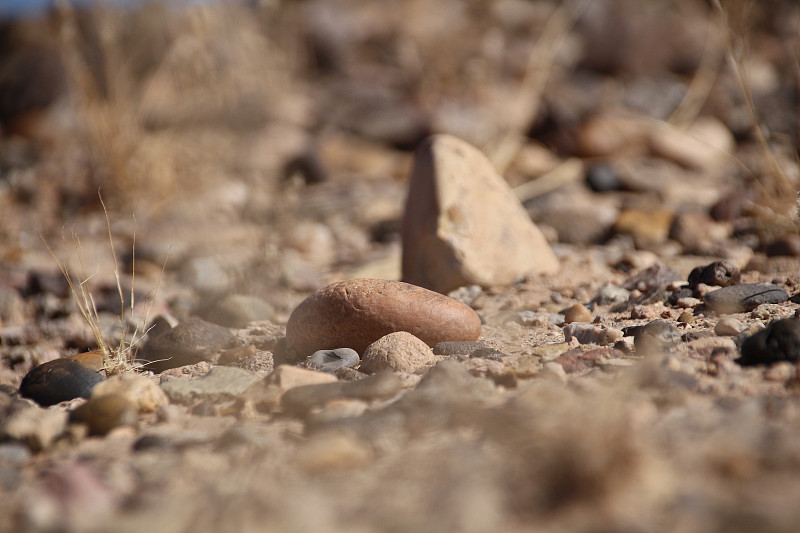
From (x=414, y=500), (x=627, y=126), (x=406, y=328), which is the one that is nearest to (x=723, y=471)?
(x=414, y=500)

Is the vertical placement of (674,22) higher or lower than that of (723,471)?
higher

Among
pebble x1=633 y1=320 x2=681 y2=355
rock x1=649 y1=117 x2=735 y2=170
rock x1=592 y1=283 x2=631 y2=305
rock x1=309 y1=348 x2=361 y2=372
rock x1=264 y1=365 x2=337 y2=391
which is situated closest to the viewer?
rock x1=264 y1=365 x2=337 y2=391

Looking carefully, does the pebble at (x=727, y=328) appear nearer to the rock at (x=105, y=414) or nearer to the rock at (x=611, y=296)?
the rock at (x=611, y=296)

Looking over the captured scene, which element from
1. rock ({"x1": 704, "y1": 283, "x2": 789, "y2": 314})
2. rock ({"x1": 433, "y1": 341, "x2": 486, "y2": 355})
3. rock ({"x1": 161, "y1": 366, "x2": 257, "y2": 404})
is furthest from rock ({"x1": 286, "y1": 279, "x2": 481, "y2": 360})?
rock ({"x1": 704, "y1": 283, "x2": 789, "y2": 314})

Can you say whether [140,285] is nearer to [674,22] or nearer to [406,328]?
[406,328]

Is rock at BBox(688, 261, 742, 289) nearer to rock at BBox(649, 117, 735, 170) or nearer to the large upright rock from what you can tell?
the large upright rock
